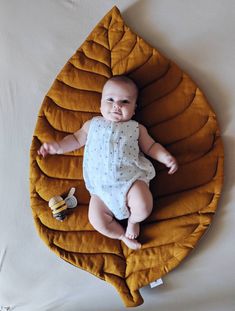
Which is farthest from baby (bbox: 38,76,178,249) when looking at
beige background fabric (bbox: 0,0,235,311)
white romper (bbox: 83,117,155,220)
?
beige background fabric (bbox: 0,0,235,311)

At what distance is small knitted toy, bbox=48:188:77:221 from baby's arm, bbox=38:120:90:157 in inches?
4.3

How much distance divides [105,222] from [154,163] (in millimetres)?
195

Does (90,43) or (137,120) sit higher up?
(90,43)

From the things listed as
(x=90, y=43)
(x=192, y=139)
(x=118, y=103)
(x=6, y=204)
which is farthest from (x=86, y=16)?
(x=6, y=204)

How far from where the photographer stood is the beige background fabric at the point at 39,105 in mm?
1194

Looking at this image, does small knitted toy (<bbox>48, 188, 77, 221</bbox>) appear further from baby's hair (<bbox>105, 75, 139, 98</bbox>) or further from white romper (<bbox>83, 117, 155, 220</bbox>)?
baby's hair (<bbox>105, 75, 139, 98</bbox>)

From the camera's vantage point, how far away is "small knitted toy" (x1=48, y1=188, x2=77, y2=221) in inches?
46.4

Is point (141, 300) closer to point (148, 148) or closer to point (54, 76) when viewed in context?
point (148, 148)

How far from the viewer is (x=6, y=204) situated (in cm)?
127

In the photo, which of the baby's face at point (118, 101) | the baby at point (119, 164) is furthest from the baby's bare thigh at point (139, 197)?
the baby's face at point (118, 101)

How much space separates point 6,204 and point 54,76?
0.37 metres

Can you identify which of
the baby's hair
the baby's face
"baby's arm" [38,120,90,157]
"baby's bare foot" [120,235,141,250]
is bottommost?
"baby's bare foot" [120,235,141,250]

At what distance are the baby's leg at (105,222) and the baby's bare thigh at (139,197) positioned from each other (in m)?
0.07

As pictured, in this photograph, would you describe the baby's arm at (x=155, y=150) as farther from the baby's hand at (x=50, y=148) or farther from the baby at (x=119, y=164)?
the baby's hand at (x=50, y=148)
